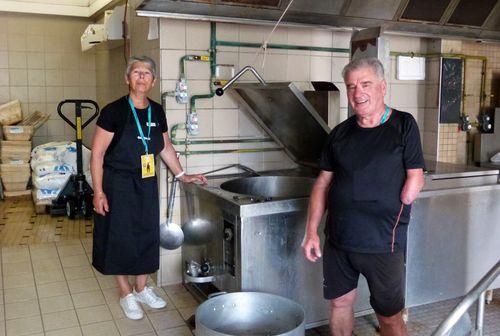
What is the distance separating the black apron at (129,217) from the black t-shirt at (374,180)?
1279 mm

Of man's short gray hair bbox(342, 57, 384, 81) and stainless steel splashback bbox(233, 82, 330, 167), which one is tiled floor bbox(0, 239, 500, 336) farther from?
man's short gray hair bbox(342, 57, 384, 81)

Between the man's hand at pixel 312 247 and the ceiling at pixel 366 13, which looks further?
the ceiling at pixel 366 13

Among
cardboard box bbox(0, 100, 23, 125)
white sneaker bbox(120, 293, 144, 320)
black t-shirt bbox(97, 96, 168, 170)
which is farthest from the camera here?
cardboard box bbox(0, 100, 23, 125)

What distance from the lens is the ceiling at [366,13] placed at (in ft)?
10.4

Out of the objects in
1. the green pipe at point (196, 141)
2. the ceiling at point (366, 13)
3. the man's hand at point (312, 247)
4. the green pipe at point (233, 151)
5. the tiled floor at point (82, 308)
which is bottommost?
the tiled floor at point (82, 308)

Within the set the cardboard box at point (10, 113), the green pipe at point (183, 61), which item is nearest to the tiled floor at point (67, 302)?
the green pipe at point (183, 61)

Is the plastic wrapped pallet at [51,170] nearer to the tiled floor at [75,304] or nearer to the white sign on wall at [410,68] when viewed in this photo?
the tiled floor at [75,304]

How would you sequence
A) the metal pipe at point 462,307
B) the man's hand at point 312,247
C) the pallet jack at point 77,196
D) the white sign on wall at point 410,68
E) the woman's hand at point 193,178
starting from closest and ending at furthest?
the metal pipe at point 462,307
the man's hand at point 312,247
the woman's hand at point 193,178
the white sign on wall at point 410,68
the pallet jack at point 77,196

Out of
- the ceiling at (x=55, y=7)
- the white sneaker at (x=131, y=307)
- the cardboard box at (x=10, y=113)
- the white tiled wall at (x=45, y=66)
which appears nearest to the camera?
the white sneaker at (x=131, y=307)

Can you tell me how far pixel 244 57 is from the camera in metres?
3.57

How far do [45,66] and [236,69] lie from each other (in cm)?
476

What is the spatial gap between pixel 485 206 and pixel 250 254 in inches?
60.3

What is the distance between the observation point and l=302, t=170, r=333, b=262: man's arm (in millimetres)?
2330

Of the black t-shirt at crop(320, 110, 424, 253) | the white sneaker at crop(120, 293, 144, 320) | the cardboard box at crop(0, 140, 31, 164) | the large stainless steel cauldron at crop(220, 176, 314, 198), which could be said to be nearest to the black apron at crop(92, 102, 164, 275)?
the white sneaker at crop(120, 293, 144, 320)
